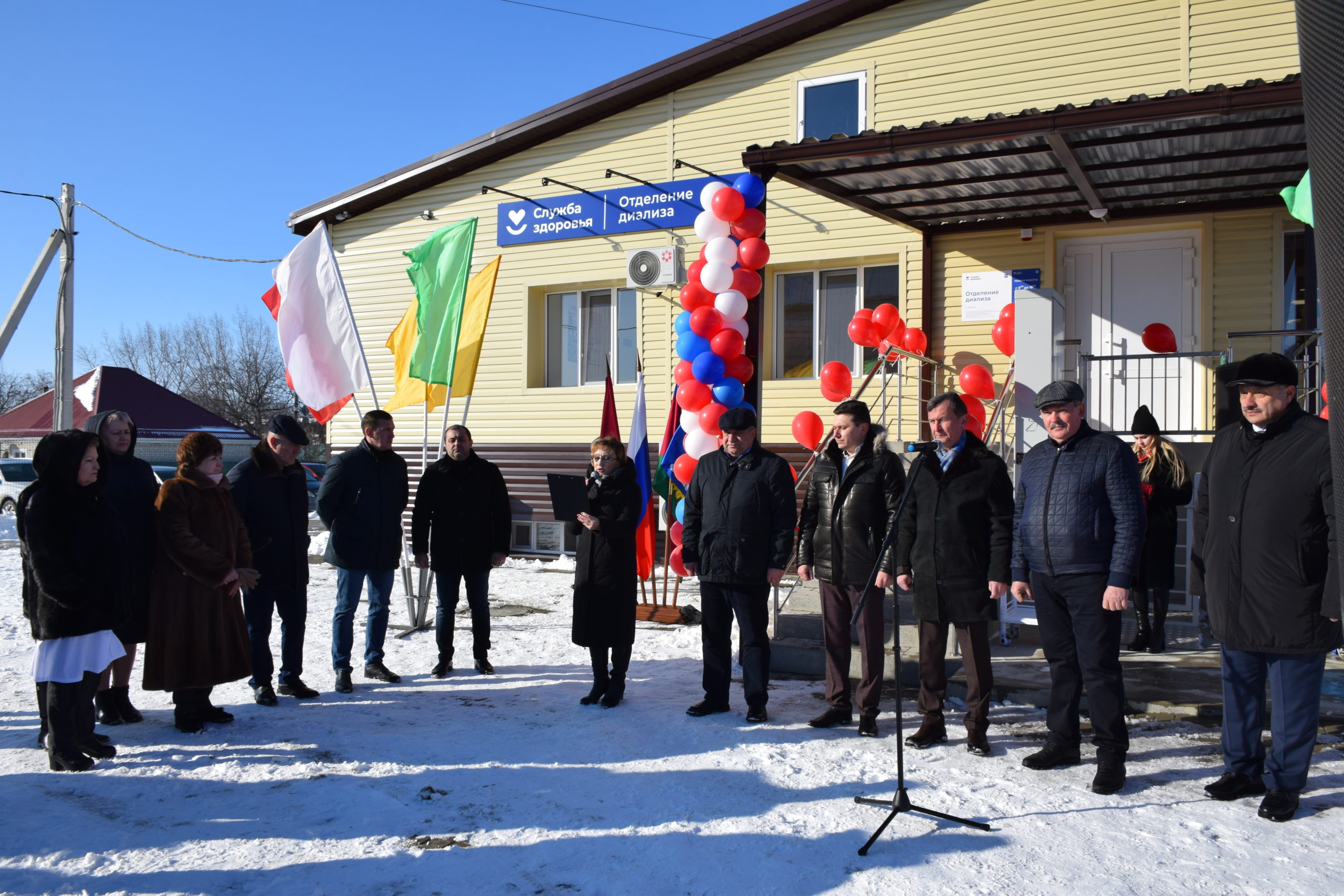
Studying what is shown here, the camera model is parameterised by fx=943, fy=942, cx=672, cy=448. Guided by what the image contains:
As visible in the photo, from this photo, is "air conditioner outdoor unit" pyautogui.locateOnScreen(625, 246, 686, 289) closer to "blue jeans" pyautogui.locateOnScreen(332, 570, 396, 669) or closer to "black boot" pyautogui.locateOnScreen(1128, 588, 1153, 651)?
"blue jeans" pyautogui.locateOnScreen(332, 570, 396, 669)

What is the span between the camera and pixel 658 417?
1264 cm

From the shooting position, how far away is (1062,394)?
14.8 feet

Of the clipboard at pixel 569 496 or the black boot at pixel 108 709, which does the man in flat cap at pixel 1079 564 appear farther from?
the black boot at pixel 108 709

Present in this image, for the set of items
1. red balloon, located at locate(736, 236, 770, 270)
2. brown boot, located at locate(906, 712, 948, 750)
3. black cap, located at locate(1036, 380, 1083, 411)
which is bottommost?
brown boot, located at locate(906, 712, 948, 750)

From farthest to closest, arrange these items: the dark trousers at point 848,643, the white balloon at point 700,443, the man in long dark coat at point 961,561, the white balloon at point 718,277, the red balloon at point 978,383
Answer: the red balloon at point 978,383, the white balloon at point 718,277, the white balloon at point 700,443, the dark trousers at point 848,643, the man in long dark coat at point 961,561

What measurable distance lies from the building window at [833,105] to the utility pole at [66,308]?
10931 mm

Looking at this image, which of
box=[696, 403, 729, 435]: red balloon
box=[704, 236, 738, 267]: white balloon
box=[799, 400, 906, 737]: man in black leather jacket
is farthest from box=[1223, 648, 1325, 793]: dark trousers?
box=[704, 236, 738, 267]: white balloon

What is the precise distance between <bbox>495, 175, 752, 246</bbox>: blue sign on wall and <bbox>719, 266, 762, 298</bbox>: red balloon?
400cm

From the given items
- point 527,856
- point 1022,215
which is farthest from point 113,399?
point 527,856

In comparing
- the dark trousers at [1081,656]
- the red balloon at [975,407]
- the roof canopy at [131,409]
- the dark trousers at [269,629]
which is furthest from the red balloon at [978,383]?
the roof canopy at [131,409]

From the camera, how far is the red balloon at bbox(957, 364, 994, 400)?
955cm

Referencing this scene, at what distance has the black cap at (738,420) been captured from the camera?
5621 millimetres

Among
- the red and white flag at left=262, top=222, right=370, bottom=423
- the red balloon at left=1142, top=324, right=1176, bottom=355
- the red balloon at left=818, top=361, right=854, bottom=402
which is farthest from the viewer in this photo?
the red balloon at left=818, top=361, right=854, bottom=402

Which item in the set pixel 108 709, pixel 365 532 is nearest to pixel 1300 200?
pixel 365 532
